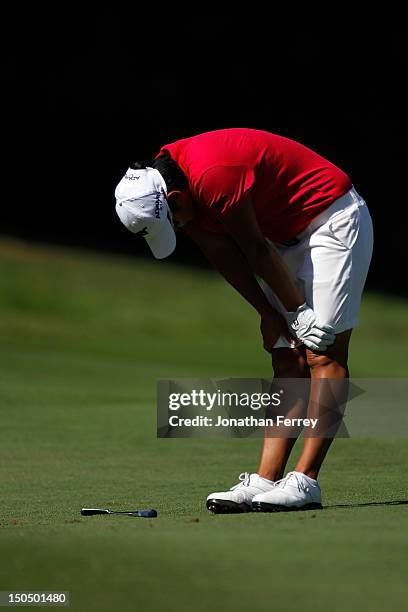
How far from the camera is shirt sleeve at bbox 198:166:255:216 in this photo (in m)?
4.37

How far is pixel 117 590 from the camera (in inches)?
126

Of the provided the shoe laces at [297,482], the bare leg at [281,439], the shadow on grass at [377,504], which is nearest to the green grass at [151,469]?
the shadow on grass at [377,504]

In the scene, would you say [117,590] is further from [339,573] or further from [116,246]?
[116,246]

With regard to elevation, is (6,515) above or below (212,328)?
above

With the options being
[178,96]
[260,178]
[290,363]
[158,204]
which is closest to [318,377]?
[290,363]

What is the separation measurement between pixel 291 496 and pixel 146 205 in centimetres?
114

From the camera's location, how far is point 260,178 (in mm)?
4559

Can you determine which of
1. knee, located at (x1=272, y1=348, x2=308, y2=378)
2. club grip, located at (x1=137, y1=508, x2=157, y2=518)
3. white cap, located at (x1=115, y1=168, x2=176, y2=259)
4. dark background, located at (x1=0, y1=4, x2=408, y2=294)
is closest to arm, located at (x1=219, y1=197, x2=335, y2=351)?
knee, located at (x1=272, y1=348, x2=308, y2=378)

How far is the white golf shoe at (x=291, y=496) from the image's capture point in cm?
449

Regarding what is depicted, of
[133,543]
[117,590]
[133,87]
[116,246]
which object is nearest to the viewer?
Answer: [117,590]

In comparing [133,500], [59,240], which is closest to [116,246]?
[59,240]

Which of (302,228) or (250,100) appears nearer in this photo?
(302,228)

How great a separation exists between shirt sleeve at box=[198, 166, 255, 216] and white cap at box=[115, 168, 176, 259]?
16 centimetres

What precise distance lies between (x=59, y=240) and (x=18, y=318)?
368 centimetres
